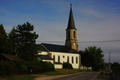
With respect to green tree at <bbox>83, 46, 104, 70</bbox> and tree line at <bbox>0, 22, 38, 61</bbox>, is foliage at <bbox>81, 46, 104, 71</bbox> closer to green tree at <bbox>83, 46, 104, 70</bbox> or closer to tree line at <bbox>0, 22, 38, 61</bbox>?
green tree at <bbox>83, 46, 104, 70</bbox>

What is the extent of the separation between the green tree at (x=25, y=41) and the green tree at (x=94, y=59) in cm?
4580

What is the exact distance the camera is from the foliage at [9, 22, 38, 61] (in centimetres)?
5149

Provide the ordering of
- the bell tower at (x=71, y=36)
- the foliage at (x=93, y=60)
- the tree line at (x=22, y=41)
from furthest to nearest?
the foliage at (x=93, y=60) < the bell tower at (x=71, y=36) < the tree line at (x=22, y=41)

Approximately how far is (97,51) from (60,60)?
105 ft

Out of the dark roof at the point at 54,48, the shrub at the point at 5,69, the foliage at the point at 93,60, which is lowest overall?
the shrub at the point at 5,69

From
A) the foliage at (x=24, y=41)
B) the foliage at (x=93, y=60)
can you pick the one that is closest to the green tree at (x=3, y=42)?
the foliage at (x=24, y=41)

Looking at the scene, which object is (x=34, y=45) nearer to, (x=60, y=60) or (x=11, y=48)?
(x=11, y=48)

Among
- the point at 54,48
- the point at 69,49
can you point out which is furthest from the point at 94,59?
the point at 54,48

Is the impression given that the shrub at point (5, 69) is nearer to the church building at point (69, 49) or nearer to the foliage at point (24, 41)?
the foliage at point (24, 41)

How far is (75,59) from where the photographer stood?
8550 centimetres

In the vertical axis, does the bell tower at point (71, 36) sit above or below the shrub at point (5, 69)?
above

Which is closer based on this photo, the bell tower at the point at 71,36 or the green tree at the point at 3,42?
the green tree at the point at 3,42

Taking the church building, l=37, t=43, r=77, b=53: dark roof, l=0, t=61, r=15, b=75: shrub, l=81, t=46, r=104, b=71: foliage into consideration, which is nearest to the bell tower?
the church building

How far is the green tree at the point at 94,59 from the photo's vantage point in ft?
307
